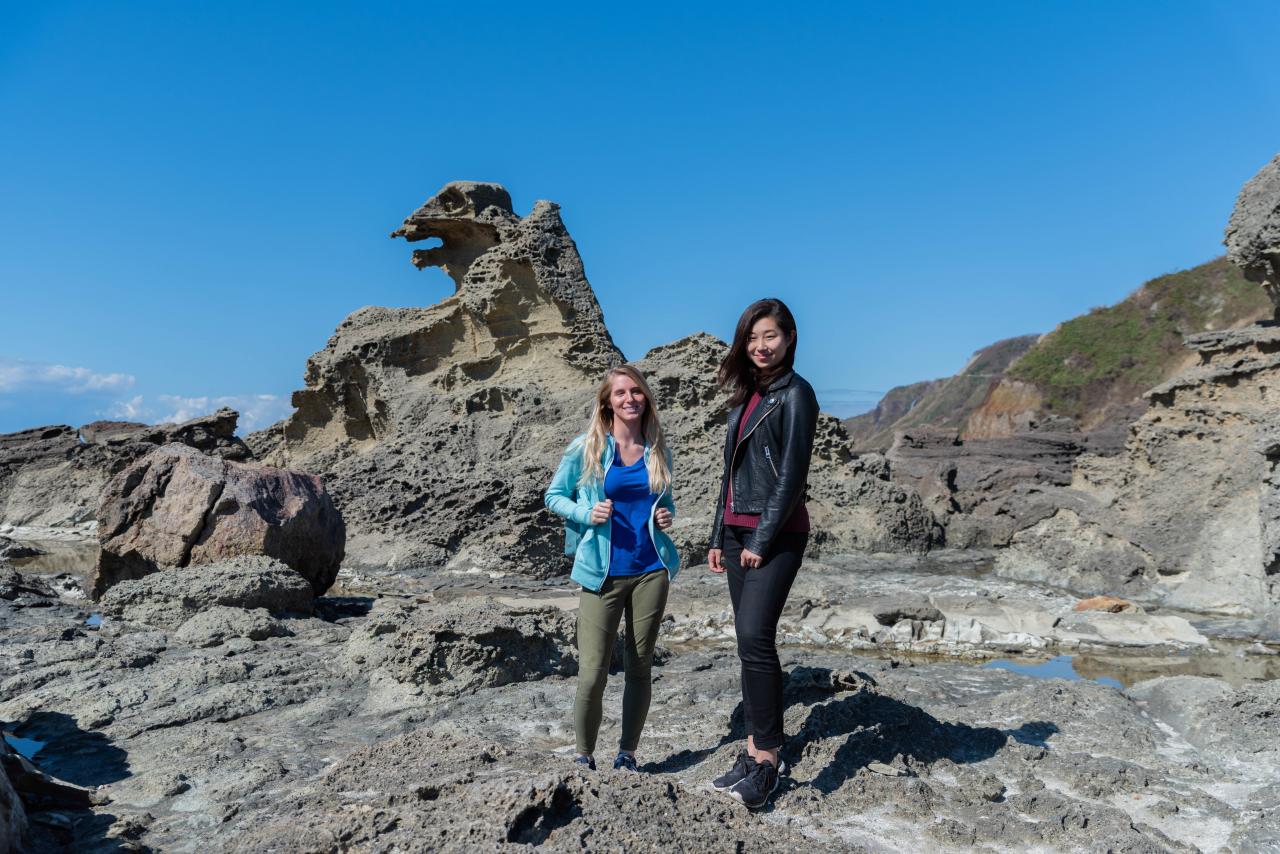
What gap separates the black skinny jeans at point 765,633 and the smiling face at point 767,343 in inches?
25.6

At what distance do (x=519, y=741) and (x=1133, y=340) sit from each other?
146 ft

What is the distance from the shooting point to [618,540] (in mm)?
3490

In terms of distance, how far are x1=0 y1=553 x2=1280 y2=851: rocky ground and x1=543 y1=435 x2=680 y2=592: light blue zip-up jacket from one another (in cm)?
71

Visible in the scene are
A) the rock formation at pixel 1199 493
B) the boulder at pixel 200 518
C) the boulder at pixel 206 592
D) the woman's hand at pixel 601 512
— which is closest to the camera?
the woman's hand at pixel 601 512

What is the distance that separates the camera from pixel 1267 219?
1191cm

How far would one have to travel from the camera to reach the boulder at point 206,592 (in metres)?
7.54

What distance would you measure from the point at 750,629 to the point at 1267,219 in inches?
476

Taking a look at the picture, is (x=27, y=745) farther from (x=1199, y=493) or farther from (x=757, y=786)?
(x=1199, y=493)

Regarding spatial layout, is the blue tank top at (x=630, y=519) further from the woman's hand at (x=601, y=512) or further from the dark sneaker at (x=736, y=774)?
the dark sneaker at (x=736, y=774)

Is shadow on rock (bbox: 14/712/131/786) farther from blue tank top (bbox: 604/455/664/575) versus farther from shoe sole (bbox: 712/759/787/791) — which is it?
shoe sole (bbox: 712/759/787/791)

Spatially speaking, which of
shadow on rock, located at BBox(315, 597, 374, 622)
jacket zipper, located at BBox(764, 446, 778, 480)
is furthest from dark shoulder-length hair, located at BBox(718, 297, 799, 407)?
shadow on rock, located at BBox(315, 597, 374, 622)

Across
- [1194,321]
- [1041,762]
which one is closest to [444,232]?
[1041,762]

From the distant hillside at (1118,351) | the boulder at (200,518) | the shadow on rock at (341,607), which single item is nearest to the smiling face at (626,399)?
the shadow on rock at (341,607)

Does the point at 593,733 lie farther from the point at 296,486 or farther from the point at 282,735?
the point at 296,486
